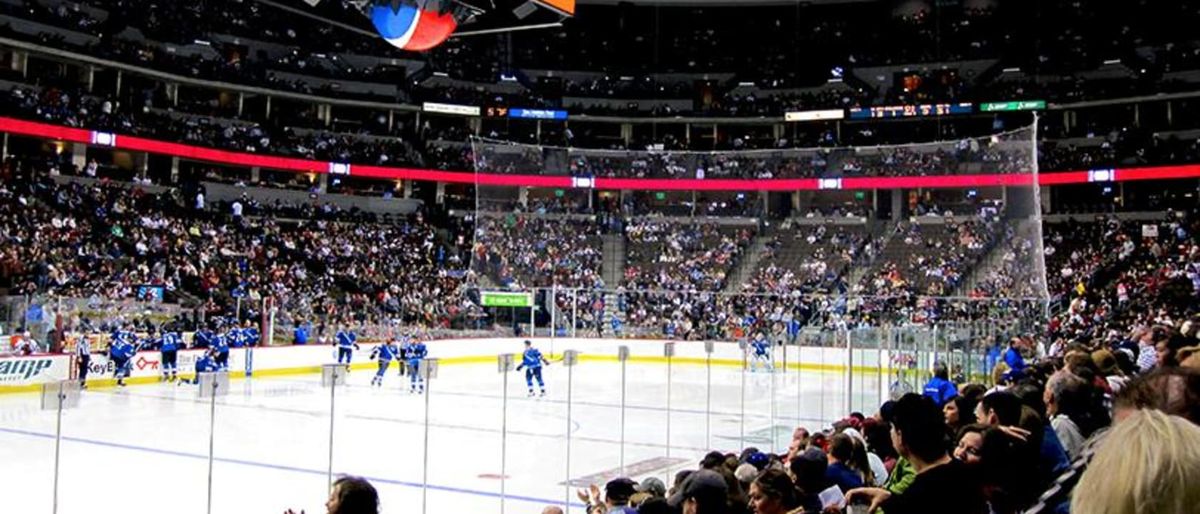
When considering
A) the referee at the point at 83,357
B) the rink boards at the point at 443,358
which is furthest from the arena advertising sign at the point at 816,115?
the referee at the point at 83,357

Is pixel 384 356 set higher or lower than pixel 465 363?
higher

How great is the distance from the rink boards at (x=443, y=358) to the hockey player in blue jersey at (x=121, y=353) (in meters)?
0.42

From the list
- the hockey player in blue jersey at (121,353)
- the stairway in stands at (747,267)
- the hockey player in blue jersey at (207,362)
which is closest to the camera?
the hockey player in blue jersey at (121,353)

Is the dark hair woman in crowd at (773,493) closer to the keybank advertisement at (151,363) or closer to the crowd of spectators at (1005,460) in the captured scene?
the crowd of spectators at (1005,460)

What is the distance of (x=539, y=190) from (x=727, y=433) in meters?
16.2

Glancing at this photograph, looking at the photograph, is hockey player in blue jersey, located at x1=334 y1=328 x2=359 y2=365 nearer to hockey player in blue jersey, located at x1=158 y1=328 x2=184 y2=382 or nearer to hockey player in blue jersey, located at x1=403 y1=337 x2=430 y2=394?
hockey player in blue jersey, located at x1=403 y1=337 x2=430 y2=394

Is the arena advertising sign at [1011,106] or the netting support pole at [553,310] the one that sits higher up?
the arena advertising sign at [1011,106]

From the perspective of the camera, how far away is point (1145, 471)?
1.20 meters

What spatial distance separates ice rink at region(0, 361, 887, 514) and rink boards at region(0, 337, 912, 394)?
1.33 feet

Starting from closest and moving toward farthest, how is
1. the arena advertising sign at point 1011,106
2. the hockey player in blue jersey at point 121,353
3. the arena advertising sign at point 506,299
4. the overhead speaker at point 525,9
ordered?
the overhead speaker at point 525,9
the hockey player in blue jersey at point 121,353
the arena advertising sign at point 506,299
the arena advertising sign at point 1011,106

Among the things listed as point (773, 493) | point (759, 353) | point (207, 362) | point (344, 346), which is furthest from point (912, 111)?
point (773, 493)

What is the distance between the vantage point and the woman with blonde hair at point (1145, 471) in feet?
3.92

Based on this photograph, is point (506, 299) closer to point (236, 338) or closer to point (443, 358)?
point (443, 358)

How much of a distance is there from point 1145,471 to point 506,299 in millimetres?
→ 28548
